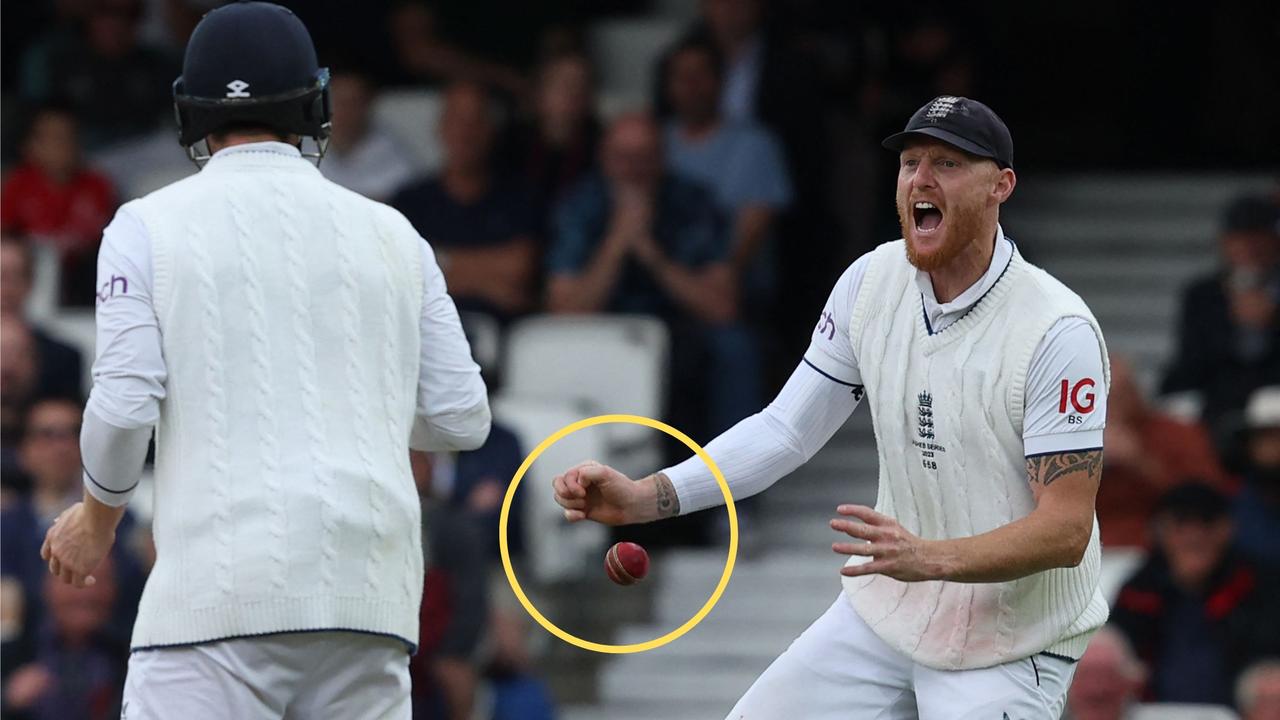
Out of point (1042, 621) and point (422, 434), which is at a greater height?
point (422, 434)

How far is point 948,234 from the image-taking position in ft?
17.8

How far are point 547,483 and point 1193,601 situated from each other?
2.68m

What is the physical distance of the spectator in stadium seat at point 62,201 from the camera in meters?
11.8

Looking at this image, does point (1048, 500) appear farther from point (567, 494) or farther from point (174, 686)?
point (174, 686)

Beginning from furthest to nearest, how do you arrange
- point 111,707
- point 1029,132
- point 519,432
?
point 1029,132 → point 519,432 → point 111,707

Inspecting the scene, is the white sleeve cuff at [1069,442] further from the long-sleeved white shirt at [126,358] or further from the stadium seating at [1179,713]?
the stadium seating at [1179,713]

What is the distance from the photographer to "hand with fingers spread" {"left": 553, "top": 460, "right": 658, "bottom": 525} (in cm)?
551

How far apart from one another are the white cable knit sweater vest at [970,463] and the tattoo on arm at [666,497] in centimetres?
49

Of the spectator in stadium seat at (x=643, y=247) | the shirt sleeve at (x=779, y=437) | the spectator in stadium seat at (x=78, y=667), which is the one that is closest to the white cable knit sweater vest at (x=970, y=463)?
the shirt sleeve at (x=779, y=437)

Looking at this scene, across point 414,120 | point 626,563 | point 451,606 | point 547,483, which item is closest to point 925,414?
point 626,563

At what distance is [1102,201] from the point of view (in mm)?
13016

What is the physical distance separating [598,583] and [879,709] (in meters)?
5.08

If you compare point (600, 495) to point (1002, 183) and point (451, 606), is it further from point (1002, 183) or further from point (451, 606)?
point (451, 606)

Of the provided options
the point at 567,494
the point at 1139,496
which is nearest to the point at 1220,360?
the point at 1139,496
